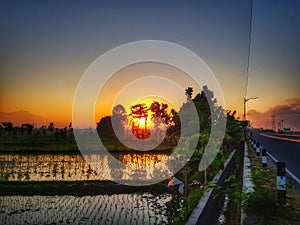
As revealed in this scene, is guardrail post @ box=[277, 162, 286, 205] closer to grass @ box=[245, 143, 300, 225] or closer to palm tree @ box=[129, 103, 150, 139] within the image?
grass @ box=[245, 143, 300, 225]

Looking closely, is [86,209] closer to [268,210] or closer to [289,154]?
[268,210]

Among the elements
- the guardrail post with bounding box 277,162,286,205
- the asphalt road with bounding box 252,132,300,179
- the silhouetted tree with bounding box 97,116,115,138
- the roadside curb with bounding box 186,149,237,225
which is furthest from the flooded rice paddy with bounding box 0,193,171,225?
the silhouetted tree with bounding box 97,116,115,138

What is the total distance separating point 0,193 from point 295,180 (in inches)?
519

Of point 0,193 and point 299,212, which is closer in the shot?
point 299,212

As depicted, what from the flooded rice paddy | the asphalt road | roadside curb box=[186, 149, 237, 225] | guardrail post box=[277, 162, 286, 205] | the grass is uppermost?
the asphalt road

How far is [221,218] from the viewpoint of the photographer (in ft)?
21.6

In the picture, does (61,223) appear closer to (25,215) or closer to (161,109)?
(25,215)

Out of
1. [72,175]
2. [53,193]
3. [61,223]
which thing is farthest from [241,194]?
A: [72,175]

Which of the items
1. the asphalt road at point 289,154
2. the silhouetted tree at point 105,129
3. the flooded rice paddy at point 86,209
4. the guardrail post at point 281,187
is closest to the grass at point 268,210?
the guardrail post at point 281,187

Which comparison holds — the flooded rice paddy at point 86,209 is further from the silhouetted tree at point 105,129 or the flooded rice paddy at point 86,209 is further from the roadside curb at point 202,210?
the silhouetted tree at point 105,129

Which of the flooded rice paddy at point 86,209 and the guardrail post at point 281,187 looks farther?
the flooded rice paddy at point 86,209

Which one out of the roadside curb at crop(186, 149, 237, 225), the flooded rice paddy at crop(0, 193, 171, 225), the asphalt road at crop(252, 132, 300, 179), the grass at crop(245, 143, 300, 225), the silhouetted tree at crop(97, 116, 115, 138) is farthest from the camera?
the silhouetted tree at crop(97, 116, 115, 138)

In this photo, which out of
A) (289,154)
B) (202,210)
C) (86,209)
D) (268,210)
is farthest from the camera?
(289,154)

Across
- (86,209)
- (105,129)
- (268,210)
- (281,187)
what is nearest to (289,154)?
(86,209)
